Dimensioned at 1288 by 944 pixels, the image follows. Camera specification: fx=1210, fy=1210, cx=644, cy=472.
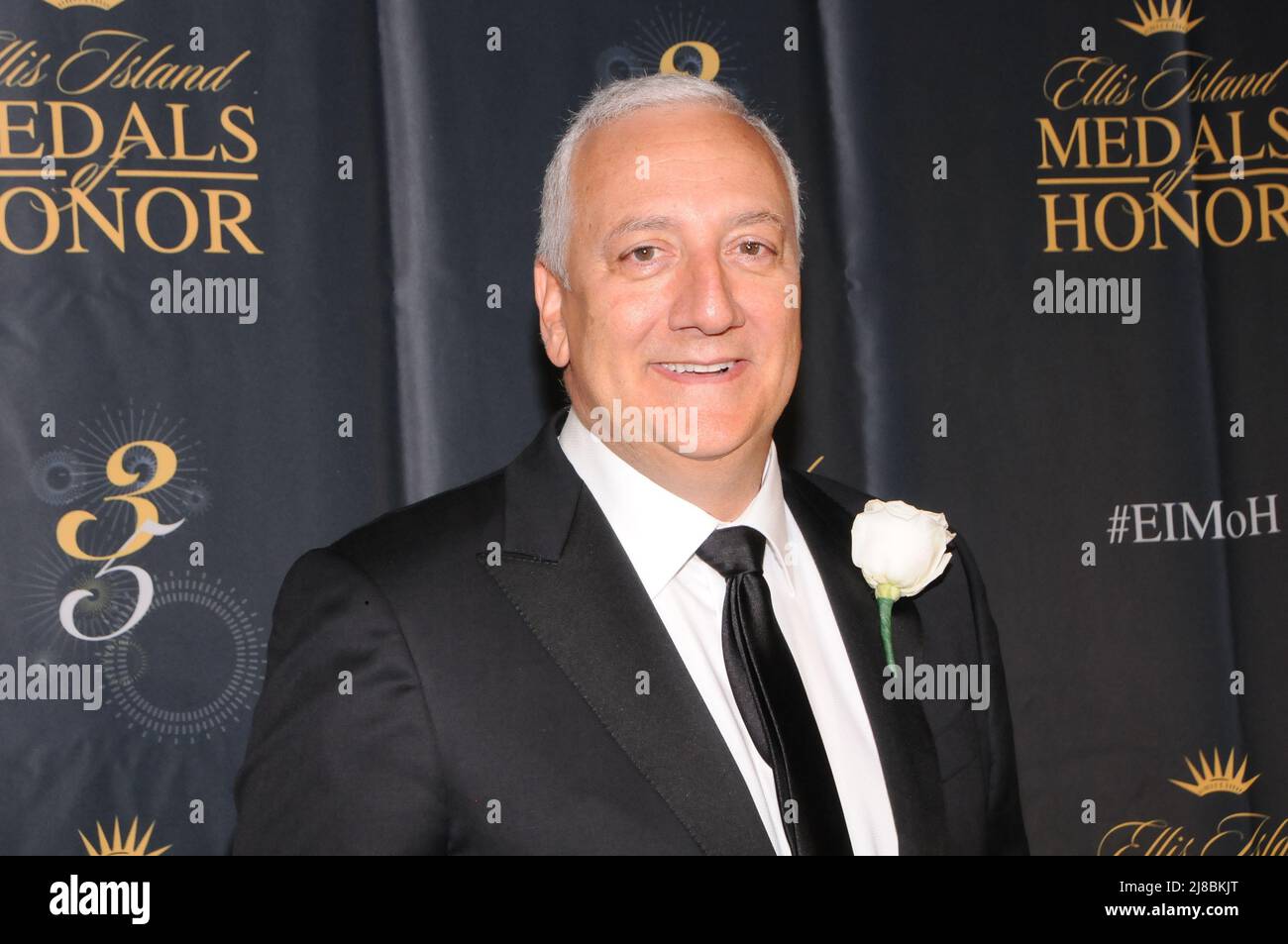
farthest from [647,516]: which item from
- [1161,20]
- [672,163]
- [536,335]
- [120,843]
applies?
[1161,20]

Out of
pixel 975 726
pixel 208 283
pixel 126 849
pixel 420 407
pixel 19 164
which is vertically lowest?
pixel 126 849


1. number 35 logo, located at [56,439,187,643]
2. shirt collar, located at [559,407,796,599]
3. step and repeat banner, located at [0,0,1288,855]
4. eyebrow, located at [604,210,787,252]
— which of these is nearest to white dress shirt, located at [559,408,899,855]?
shirt collar, located at [559,407,796,599]

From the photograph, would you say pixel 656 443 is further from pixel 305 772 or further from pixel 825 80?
pixel 825 80

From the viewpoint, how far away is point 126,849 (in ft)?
7.66

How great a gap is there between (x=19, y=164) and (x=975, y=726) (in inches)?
80.6

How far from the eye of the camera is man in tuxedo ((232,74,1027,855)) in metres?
1.46

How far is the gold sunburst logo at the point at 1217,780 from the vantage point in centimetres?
272

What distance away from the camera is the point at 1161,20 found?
9.19ft

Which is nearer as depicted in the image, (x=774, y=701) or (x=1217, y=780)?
(x=774, y=701)

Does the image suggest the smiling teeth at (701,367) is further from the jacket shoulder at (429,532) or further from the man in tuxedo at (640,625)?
the jacket shoulder at (429,532)

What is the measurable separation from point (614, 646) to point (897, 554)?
407 millimetres

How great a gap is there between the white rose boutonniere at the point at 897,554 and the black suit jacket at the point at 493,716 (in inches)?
6.0

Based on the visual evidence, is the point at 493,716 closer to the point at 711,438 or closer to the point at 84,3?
the point at 711,438
